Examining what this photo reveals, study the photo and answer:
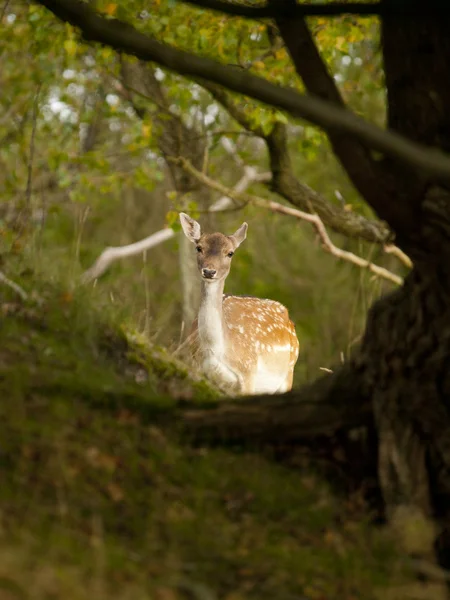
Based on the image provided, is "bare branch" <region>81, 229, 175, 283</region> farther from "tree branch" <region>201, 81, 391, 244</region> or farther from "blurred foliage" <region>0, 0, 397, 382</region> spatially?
"tree branch" <region>201, 81, 391, 244</region>

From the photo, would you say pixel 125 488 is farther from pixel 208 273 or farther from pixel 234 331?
pixel 234 331

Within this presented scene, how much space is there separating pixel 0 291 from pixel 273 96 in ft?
5.61

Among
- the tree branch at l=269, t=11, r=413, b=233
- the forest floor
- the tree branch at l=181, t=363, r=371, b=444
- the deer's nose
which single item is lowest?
the deer's nose

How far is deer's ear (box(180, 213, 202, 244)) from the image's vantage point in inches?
347

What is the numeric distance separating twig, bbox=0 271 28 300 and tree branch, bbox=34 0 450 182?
1226 millimetres

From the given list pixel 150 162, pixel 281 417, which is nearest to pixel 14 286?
pixel 281 417

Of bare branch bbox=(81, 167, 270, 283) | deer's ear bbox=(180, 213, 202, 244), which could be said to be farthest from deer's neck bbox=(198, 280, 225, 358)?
bare branch bbox=(81, 167, 270, 283)

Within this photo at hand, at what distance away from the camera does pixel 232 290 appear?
17.3 m

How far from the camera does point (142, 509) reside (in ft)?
11.5

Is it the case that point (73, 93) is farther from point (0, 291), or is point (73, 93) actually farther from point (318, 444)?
point (318, 444)

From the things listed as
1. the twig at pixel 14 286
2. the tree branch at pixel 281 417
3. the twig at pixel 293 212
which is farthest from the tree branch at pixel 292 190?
the tree branch at pixel 281 417

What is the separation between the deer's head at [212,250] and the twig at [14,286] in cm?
361

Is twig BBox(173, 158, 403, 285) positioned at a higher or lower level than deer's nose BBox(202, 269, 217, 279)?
higher

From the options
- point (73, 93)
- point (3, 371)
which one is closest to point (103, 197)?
point (73, 93)
